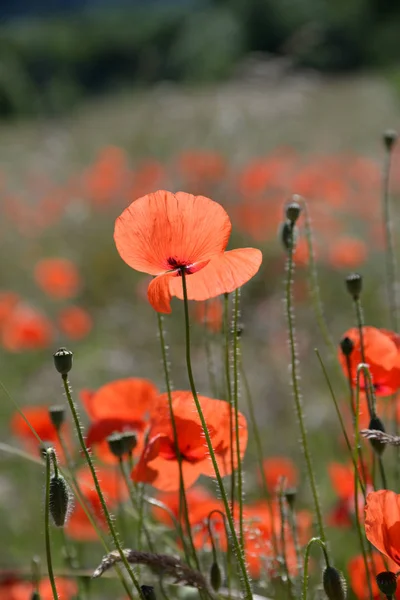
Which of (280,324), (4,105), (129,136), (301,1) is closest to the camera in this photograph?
(280,324)

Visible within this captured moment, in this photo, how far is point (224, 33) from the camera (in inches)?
779

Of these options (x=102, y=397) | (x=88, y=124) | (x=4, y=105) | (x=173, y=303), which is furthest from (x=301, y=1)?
(x=102, y=397)

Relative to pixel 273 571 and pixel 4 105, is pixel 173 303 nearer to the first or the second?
pixel 273 571

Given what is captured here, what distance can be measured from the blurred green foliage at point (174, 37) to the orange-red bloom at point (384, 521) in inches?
617

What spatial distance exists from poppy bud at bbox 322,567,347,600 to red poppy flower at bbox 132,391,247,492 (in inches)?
7.9

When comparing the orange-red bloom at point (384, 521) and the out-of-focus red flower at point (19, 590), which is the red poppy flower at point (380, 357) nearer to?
the orange-red bloom at point (384, 521)

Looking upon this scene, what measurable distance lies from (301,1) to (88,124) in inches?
612

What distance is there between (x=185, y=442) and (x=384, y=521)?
31 cm

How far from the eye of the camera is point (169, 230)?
779 mm

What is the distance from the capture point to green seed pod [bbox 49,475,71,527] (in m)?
0.71

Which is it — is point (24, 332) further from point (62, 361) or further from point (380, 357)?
point (62, 361)

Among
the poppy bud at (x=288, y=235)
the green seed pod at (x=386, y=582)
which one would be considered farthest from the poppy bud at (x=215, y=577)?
the poppy bud at (x=288, y=235)

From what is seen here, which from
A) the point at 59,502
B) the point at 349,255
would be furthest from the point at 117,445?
the point at 349,255

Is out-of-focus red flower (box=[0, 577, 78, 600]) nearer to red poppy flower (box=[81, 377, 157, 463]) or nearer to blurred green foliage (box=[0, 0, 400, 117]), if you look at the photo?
red poppy flower (box=[81, 377, 157, 463])
